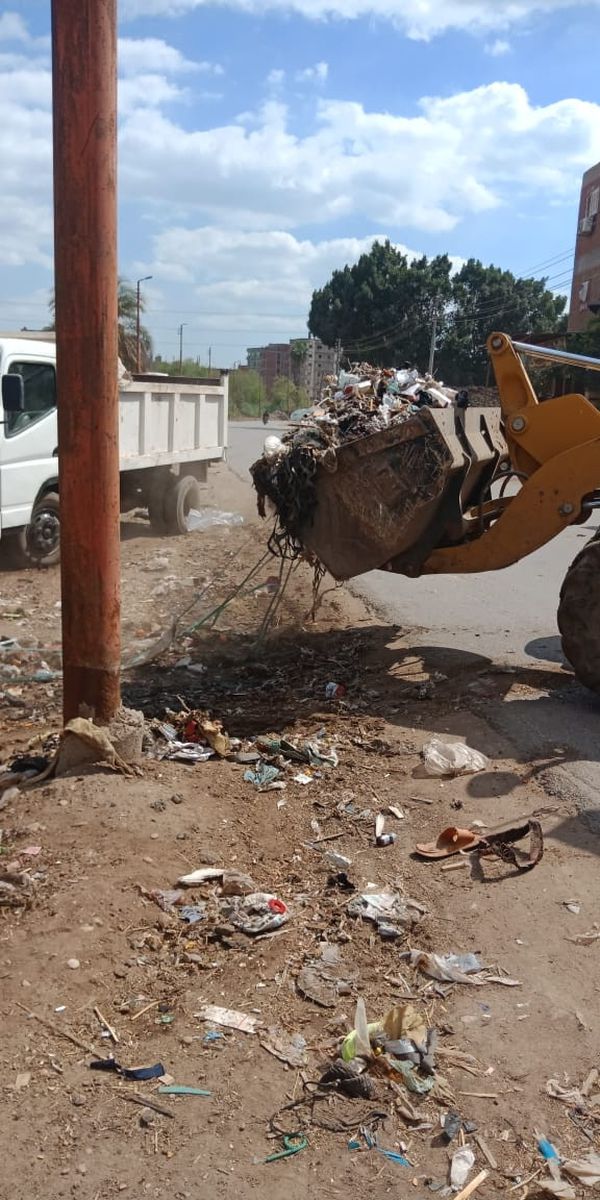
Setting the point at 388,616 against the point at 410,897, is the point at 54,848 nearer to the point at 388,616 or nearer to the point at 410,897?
the point at 410,897

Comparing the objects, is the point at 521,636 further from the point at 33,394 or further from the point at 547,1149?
the point at 33,394

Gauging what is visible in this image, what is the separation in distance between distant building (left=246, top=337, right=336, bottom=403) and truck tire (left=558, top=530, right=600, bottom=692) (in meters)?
20.8

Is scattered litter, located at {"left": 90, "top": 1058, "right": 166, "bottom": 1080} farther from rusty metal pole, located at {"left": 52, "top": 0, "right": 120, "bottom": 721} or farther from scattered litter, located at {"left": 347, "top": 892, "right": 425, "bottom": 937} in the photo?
rusty metal pole, located at {"left": 52, "top": 0, "right": 120, "bottom": 721}

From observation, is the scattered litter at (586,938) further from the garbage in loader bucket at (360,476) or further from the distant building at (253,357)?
the distant building at (253,357)

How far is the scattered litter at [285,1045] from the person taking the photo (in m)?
2.71

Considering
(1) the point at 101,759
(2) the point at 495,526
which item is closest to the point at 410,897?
(1) the point at 101,759

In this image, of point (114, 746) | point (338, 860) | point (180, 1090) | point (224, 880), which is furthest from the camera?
point (114, 746)

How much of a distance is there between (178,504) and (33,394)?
123 inches

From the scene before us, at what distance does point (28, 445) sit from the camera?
9.60 meters

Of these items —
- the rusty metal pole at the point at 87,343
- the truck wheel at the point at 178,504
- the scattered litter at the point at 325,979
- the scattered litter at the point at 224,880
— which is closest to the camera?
the scattered litter at the point at 325,979

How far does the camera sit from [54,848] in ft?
12.2

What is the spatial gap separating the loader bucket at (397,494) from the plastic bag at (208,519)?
23.3ft

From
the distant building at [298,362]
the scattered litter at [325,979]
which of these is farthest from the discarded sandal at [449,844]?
the distant building at [298,362]

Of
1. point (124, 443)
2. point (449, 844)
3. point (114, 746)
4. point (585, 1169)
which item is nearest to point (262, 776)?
point (114, 746)
